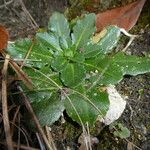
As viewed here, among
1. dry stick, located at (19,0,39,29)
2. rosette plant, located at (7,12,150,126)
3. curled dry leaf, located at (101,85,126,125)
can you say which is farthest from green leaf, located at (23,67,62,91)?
dry stick, located at (19,0,39,29)

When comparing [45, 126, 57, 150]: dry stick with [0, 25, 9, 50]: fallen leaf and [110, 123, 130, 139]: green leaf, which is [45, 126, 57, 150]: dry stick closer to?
[110, 123, 130, 139]: green leaf

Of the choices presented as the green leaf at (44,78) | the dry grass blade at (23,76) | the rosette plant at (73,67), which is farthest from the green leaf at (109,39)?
the dry grass blade at (23,76)

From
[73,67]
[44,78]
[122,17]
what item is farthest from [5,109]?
[122,17]

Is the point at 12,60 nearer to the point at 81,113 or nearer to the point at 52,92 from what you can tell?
the point at 52,92

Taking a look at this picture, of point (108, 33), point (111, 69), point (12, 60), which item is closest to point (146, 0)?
point (108, 33)

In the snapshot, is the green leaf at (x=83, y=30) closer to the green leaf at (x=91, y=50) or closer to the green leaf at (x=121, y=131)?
the green leaf at (x=91, y=50)
